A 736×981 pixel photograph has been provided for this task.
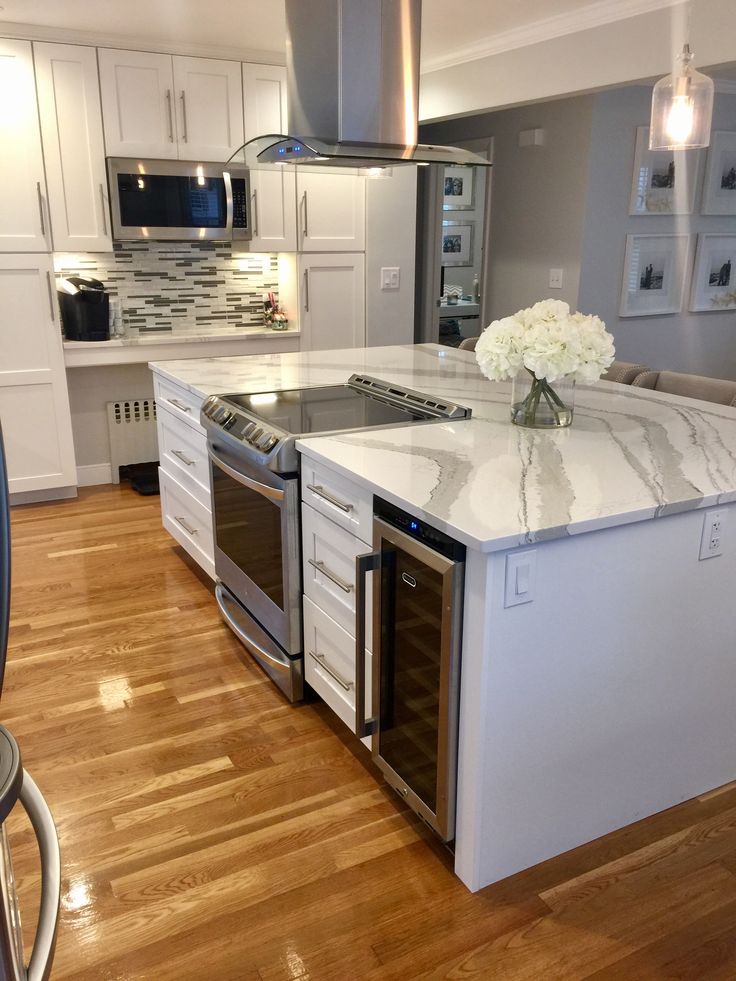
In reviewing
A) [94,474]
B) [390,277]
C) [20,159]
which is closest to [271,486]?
[20,159]

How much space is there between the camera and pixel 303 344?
5.02 metres

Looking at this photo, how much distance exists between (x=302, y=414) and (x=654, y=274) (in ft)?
11.8


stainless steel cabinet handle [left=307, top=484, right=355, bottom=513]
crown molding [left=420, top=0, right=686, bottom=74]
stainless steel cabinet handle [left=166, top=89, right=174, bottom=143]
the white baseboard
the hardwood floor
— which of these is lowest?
the hardwood floor

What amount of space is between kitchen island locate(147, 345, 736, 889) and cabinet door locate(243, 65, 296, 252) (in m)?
2.78

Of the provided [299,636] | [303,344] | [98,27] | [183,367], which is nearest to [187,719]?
[299,636]

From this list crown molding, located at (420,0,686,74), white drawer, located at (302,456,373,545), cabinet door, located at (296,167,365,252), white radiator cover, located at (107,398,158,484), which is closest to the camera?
white drawer, located at (302,456,373,545)

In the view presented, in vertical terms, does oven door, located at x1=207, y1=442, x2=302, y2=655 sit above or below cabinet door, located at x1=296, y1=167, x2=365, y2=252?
below

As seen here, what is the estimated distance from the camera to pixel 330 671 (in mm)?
2416

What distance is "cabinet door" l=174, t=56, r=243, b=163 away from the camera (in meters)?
4.36

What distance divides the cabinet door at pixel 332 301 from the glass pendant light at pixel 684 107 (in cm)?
267

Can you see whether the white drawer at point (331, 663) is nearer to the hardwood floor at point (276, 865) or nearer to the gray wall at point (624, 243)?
the hardwood floor at point (276, 865)

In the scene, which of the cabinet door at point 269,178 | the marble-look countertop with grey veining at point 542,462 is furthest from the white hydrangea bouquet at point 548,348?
the cabinet door at point 269,178

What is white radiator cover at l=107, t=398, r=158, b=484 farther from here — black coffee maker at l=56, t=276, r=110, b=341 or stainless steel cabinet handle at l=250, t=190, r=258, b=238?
stainless steel cabinet handle at l=250, t=190, r=258, b=238

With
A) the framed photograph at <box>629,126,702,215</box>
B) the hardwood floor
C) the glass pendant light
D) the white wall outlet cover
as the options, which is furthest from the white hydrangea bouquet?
the framed photograph at <box>629,126,702,215</box>
